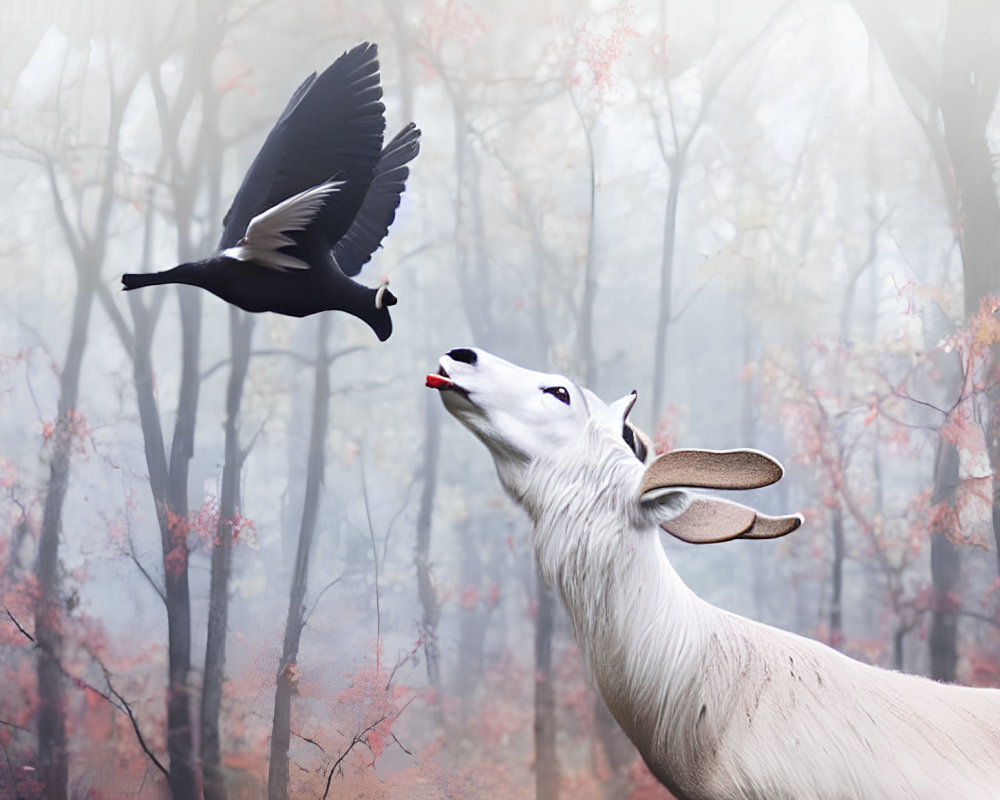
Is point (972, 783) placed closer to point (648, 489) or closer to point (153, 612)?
point (648, 489)

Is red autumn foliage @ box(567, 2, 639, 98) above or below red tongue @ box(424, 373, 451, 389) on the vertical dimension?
above

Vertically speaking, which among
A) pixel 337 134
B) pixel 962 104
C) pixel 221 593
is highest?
pixel 962 104

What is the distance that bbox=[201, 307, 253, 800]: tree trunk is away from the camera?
2006 millimetres

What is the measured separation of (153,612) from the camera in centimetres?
202

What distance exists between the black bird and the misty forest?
4.15ft

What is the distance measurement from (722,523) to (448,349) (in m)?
1.26

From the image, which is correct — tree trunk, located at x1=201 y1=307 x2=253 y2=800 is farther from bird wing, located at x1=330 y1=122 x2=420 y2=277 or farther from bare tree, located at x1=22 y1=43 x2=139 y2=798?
bird wing, located at x1=330 y1=122 x2=420 y2=277

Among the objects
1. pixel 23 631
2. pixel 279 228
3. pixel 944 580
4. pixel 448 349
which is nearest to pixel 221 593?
pixel 23 631

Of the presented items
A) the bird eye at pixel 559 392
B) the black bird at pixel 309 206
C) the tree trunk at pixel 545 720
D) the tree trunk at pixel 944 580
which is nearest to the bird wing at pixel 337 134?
the black bird at pixel 309 206

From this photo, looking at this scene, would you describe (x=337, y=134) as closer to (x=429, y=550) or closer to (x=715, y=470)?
(x=715, y=470)

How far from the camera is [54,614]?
2.02m

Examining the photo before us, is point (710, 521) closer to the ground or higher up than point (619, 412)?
closer to the ground

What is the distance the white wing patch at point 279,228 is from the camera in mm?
794

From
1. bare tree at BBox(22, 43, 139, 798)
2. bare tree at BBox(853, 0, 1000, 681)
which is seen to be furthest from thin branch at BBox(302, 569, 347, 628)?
bare tree at BBox(853, 0, 1000, 681)
